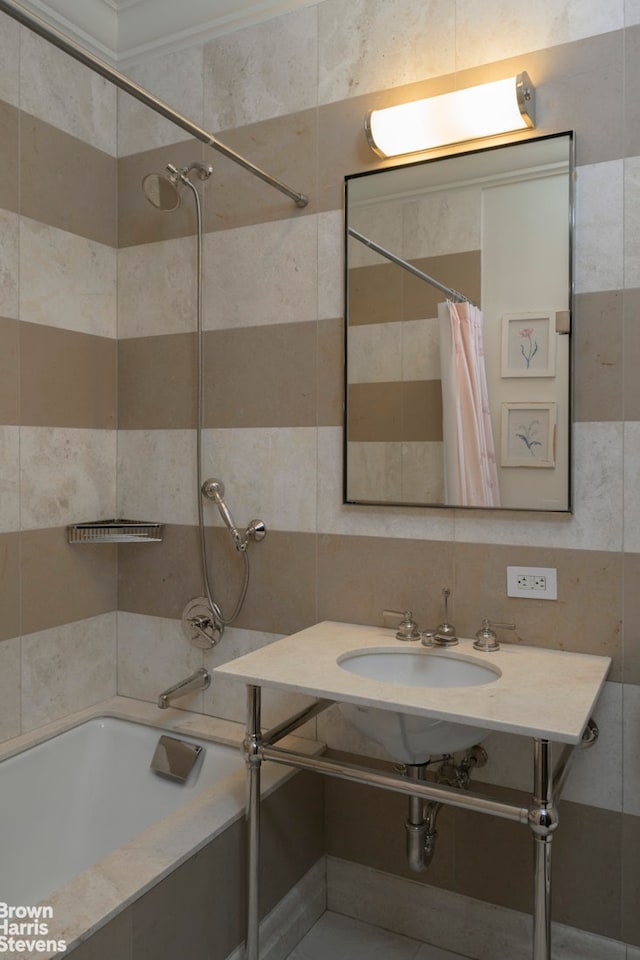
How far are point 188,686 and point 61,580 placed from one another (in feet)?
1.81

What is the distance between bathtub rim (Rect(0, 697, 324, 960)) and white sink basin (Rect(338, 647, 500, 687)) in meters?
0.43

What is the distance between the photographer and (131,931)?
1.43 meters

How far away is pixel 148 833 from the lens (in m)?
1.65

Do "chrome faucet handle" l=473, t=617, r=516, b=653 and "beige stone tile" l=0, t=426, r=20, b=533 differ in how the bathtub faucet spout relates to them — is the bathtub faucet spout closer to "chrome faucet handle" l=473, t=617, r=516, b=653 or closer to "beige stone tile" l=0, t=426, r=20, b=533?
"beige stone tile" l=0, t=426, r=20, b=533

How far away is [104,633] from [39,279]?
1214mm

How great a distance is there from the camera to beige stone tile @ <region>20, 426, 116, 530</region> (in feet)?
7.24

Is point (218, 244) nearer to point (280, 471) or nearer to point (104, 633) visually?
point (280, 471)

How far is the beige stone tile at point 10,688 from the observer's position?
7.00 ft

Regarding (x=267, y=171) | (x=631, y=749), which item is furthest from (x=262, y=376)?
(x=631, y=749)

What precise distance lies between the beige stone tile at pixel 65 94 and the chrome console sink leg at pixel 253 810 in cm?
190

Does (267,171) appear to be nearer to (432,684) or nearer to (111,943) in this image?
(432,684)

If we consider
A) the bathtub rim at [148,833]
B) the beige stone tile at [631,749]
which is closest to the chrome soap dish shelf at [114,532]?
the bathtub rim at [148,833]

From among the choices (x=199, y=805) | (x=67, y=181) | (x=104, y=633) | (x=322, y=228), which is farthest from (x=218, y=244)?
(x=199, y=805)

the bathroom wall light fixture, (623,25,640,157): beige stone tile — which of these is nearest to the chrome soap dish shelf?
the bathroom wall light fixture
